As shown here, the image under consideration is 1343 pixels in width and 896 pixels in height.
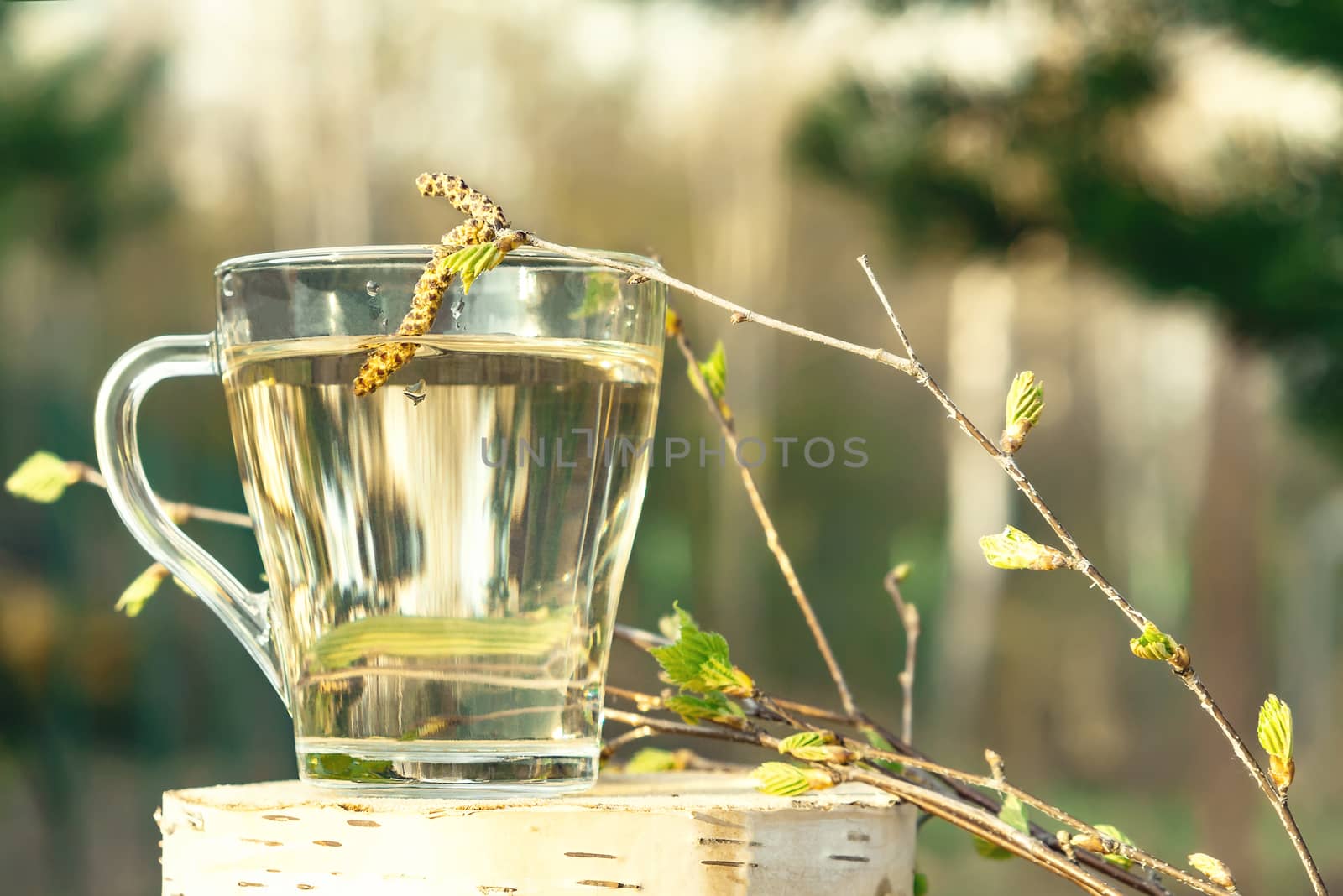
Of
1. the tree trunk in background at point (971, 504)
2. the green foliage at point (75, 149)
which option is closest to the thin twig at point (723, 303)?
the green foliage at point (75, 149)

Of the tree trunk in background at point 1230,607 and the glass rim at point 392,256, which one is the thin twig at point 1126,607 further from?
the tree trunk in background at point 1230,607

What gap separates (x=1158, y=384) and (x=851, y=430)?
1.39 meters

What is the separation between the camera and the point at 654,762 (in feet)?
1.73

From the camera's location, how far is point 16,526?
461cm

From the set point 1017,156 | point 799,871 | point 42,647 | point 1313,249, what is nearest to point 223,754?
point 42,647

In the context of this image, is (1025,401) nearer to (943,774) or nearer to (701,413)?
(943,774)

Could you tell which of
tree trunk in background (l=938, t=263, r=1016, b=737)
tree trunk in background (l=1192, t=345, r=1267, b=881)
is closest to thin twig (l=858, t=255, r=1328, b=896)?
tree trunk in background (l=1192, t=345, r=1267, b=881)

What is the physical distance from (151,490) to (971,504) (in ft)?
16.9

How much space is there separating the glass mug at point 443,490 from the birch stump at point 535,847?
3 centimetres

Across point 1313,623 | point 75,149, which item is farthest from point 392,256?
point 1313,623

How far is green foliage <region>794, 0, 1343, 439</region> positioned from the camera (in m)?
1.81

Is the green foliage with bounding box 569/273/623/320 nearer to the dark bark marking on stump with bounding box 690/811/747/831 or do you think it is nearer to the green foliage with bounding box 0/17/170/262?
the dark bark marking on stump with bounding box 690/811/747/831

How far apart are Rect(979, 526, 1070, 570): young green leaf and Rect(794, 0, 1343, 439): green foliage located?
4.73ft

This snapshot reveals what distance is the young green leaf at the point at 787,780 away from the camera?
14.4 inches
